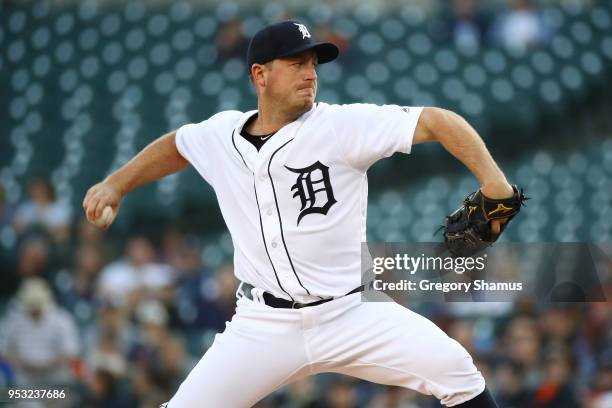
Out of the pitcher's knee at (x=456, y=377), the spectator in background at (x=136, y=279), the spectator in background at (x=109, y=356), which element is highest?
the pitcher's knee at (x=456, y=377)

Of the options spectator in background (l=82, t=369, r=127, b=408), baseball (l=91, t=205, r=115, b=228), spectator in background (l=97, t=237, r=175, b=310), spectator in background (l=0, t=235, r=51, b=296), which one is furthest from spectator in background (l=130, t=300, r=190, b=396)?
baseball (l=91, t=205, r=115, b=228)

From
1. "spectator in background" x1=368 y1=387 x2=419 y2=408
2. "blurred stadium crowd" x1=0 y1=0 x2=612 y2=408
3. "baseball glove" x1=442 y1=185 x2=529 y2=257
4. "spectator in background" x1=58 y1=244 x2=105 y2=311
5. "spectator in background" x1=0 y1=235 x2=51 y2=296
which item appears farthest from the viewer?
"spectator in background" x1=0 y1=235 x2=51 y2=296

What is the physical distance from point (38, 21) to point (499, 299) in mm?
6016

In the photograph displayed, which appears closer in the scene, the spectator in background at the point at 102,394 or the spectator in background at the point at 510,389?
the spectator in background at the point at 510,389

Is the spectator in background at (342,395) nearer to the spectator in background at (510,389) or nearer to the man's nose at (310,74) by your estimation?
the spectator in background at (510,389)

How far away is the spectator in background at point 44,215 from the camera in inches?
267

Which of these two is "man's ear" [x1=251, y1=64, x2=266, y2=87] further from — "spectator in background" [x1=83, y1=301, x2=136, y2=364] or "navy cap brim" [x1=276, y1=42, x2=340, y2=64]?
"spectator in background" [x1=83, y1=301, x2=136, y2=364]

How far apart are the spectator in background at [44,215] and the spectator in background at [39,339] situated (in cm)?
58

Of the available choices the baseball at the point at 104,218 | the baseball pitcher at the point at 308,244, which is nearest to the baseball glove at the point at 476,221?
the baseball pitcher at the point at 308,244

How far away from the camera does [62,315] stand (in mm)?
6254

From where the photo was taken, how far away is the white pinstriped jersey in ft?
8.90

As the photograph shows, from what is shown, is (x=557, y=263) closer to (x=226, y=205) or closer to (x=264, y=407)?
(x=226, y=205)

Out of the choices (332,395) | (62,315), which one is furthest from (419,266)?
(62,315)

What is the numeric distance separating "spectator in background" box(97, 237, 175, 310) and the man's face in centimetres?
373
